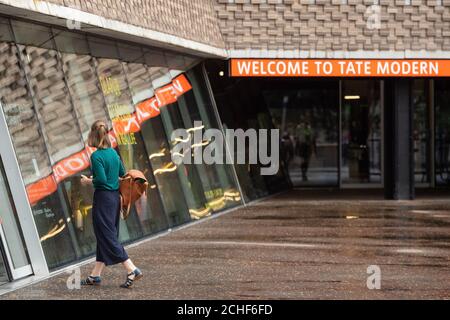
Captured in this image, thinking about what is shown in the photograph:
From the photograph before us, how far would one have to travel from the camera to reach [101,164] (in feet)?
35.6

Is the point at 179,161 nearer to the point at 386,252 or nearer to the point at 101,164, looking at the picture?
the point at 386,252

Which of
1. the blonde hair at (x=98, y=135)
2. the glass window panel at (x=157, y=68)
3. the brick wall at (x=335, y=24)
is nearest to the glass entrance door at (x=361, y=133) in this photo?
the brick wall at (x=335, y=24)

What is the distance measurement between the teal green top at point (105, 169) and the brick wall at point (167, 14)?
2564 millimetres

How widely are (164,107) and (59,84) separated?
525cm

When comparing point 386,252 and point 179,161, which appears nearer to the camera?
point 386,252

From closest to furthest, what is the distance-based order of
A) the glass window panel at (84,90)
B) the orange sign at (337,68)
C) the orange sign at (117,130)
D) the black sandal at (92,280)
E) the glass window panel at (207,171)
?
the black sandal at (92,280) < the orange sign at (117,130) < the glass window panel at (84,90) < the glass window panel at (207,171) < the orange sign at (337,68)

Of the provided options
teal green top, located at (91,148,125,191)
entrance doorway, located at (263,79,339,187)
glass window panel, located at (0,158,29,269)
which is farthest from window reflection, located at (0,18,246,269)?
entrance doorway, located at (263,79,339,187)

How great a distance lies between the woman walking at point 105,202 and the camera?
10.9m

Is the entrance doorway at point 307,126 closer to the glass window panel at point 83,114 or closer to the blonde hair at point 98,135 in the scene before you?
the glass window panel at point 83,114

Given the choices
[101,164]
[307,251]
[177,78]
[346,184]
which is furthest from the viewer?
[346,184]

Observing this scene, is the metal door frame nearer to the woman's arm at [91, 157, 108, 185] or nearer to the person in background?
the woman's arm at [91, 157, 108, 185]

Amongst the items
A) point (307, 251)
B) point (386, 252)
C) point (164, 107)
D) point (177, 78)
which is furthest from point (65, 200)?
point (177, 78)
